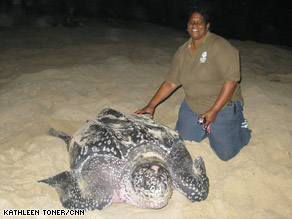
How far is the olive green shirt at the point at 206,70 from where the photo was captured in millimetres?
1935

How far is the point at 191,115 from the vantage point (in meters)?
2.36

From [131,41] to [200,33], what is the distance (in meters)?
4.72

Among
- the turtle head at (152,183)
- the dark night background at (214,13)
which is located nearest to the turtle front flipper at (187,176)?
the turtle head at (152,183)

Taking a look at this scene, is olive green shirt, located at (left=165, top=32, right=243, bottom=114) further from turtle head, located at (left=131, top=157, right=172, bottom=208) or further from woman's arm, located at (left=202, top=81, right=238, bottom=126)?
turtle head, located at (left=131, top=157, right=172, bottom=208)

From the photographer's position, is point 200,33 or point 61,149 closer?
point 200,33

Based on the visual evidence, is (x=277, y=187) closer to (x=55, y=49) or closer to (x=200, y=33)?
(x=200, y=33)

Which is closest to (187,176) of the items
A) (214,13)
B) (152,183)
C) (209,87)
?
(152,183)

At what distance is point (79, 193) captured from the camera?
1646 mm

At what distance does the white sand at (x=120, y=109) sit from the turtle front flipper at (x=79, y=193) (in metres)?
0.06

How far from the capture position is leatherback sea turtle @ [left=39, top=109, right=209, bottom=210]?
1588 mm

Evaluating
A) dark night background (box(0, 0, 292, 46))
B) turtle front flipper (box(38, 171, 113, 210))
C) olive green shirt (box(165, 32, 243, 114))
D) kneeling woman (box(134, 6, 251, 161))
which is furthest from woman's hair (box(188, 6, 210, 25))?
dark night background (box(0, 0, 292, 46))

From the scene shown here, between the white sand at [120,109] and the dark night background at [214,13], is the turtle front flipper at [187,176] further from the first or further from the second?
the dark night background at [214,13]

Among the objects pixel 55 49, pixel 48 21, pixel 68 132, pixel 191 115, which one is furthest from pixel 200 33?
pixel 48 21

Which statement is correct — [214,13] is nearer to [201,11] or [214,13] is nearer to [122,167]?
Result: [201,11]
